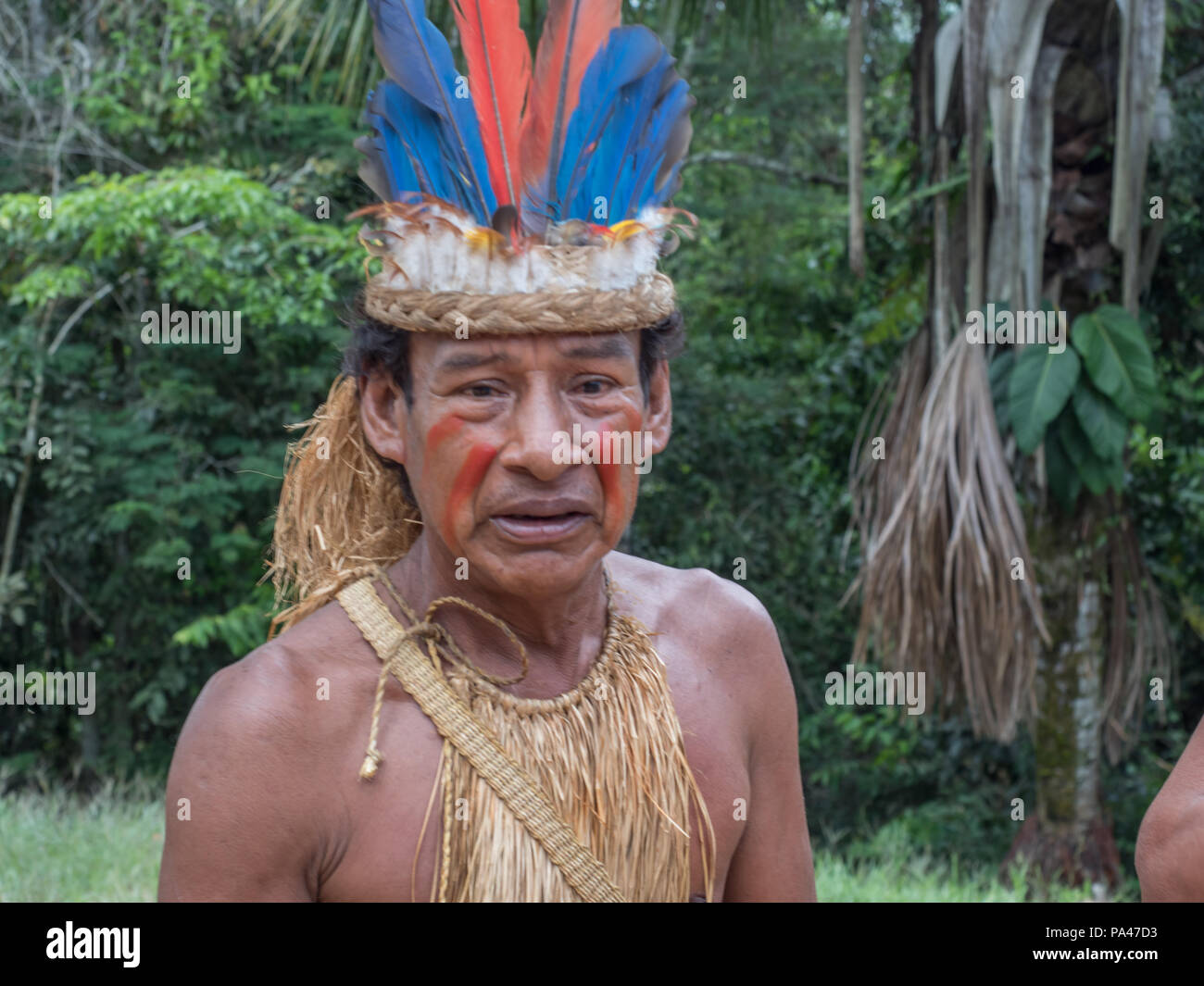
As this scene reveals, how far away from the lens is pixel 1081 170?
565 centimetres

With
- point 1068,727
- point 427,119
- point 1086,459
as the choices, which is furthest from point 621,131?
point 1068,727

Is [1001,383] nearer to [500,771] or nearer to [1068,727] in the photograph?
[1068,727]

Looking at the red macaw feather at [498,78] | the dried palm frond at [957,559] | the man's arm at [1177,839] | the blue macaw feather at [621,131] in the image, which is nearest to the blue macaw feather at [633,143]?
the blue macaw feather at [621,131]

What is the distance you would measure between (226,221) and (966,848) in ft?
15.7

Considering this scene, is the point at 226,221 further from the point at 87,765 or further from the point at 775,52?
the point at 775,52

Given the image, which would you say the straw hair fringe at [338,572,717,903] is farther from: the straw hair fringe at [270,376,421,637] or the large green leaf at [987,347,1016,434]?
the large green leaf at [987,347,1016,434]

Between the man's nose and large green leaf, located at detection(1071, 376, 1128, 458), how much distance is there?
3917 mm

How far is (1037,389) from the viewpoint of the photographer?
5266 mm

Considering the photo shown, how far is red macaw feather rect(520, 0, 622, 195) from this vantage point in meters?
1.90

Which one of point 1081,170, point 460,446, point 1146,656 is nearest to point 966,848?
point 1146,656

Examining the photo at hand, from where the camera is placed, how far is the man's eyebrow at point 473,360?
6.04 feet

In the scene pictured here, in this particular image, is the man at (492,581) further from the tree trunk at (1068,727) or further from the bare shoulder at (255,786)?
the tree trunk at (1068,727)

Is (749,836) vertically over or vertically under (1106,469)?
under

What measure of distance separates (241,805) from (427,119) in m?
0.93
